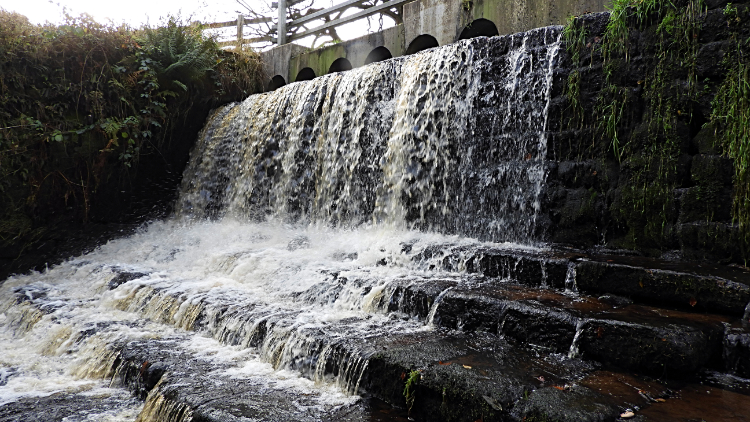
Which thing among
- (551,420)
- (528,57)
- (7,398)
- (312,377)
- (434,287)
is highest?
(528,57)

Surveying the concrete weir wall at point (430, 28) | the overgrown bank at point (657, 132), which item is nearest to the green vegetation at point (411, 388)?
the overgrown bank at point (657, 132)

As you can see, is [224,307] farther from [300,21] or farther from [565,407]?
[300,21]

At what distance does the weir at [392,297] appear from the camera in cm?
229

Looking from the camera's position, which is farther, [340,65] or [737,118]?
[340,65]

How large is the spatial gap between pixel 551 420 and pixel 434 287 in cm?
152

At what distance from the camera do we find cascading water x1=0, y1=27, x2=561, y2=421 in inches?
124

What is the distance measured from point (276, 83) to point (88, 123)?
12.6 ft

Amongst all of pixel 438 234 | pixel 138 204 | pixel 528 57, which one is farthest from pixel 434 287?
pixel 138 204

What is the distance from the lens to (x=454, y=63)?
5.39 metres

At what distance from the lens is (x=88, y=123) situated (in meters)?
7.32

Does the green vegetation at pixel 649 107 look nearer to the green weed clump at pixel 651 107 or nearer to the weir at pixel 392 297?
the green weed clump at pixel 651 107

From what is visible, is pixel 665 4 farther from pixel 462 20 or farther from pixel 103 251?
pixel 103 251

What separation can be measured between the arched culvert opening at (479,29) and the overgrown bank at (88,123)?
15.1 ft

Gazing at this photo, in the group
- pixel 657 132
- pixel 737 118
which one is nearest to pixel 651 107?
pixel 657 132
